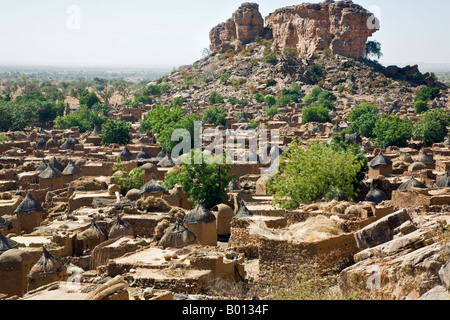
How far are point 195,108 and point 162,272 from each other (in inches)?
2577

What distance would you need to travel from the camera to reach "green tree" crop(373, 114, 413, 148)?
44.9 m

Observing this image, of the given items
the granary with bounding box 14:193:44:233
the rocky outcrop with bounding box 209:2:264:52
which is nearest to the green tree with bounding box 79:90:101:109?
the rocky outcrop with bounding box 209:2:264:52

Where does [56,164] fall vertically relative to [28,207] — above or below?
below

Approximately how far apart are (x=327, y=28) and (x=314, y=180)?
7886cm

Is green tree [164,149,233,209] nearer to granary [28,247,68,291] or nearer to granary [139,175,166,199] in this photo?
granary [139,175,166,199]

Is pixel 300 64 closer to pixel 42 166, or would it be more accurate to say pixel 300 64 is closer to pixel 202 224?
pixel 42 166

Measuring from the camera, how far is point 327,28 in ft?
324

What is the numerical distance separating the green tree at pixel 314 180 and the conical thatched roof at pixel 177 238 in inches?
188

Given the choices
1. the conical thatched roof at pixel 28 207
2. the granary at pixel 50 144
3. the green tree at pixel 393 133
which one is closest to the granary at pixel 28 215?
the conical thatched roof at pixel 28 207

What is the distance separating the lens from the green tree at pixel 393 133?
4494 centimetres

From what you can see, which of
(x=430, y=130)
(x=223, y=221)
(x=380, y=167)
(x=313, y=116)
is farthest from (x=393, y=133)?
(x=223, y=221)

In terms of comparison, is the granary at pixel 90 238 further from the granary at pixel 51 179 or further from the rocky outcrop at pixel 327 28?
the rocky outcrop at pixel 327 28
